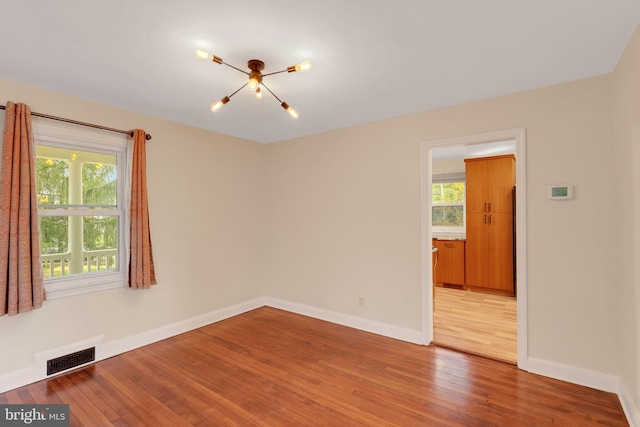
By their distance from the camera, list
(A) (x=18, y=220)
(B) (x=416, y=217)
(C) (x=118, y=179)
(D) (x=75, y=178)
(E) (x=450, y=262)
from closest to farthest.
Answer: (A) (x=18, y=220), (D) (x=75, y=178), (C) (x=118, y=179), (B) (x=416, y=217), (E) (x=450, y=262)

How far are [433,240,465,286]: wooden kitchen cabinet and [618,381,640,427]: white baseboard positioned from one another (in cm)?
340

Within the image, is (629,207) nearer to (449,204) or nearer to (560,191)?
(560,191)

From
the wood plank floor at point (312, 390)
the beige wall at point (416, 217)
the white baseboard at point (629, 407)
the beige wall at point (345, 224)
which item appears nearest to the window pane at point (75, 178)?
the beige wall at point (345, 224)

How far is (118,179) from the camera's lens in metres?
3.26

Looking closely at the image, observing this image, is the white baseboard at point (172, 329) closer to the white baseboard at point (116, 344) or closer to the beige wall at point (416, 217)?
the white baseboard at point (116, 344)

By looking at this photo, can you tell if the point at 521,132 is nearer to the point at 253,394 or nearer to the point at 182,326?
the point at 253,394

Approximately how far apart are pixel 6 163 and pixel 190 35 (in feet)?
6.13

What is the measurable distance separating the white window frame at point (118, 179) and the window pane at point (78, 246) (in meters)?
0.07

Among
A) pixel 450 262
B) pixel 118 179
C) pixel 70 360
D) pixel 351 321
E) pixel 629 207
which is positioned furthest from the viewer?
pixel 450 262

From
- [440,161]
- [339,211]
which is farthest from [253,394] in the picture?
[440,161]

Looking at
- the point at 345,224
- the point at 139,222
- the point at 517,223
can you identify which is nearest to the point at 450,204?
the point at 345,224

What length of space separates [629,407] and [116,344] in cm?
428

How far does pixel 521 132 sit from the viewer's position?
9.14ft

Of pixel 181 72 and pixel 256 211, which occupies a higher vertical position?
pixel 181 72
